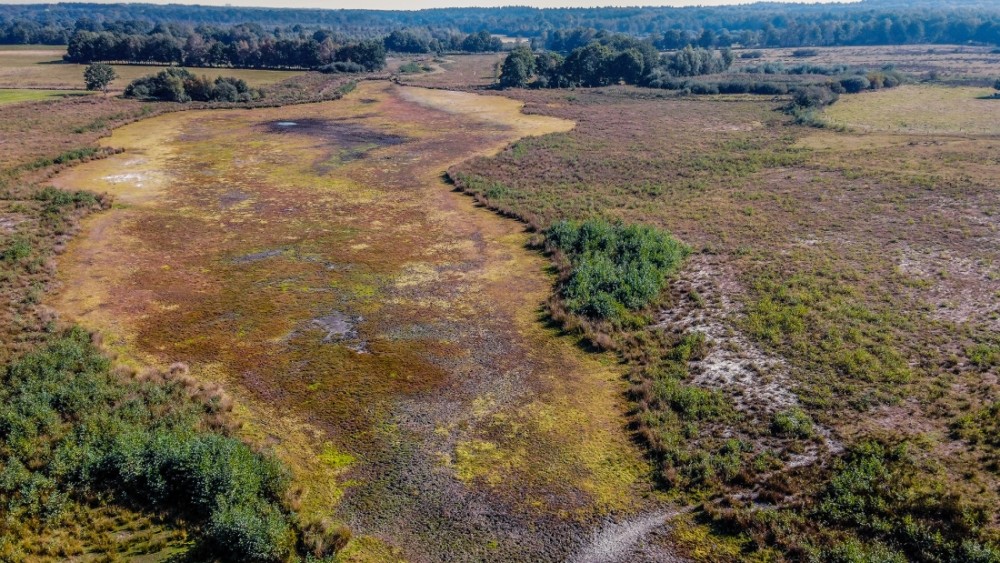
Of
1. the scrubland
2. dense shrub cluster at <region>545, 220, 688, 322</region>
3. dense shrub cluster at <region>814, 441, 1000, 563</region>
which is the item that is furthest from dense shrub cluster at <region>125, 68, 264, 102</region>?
dense shrub cluster at <region>814, 441, 1000, 563</region>

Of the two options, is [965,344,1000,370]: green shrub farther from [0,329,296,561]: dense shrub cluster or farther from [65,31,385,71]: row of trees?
[65,31,385,71]: row of trees

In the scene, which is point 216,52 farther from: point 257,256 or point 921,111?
point 921,111

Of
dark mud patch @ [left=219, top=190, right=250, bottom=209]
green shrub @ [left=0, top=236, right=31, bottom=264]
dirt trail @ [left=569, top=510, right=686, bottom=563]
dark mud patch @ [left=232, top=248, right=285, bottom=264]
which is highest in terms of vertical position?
dark mud patch @ [left=219, top=190, right=250, bottom=209]

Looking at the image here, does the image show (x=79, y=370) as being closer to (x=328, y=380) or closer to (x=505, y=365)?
(x=328, y=380)

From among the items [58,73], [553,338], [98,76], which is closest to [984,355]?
[553,338]

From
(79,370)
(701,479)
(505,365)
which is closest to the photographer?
(701,479)

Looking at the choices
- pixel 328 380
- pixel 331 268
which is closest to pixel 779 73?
pixel 331 268
